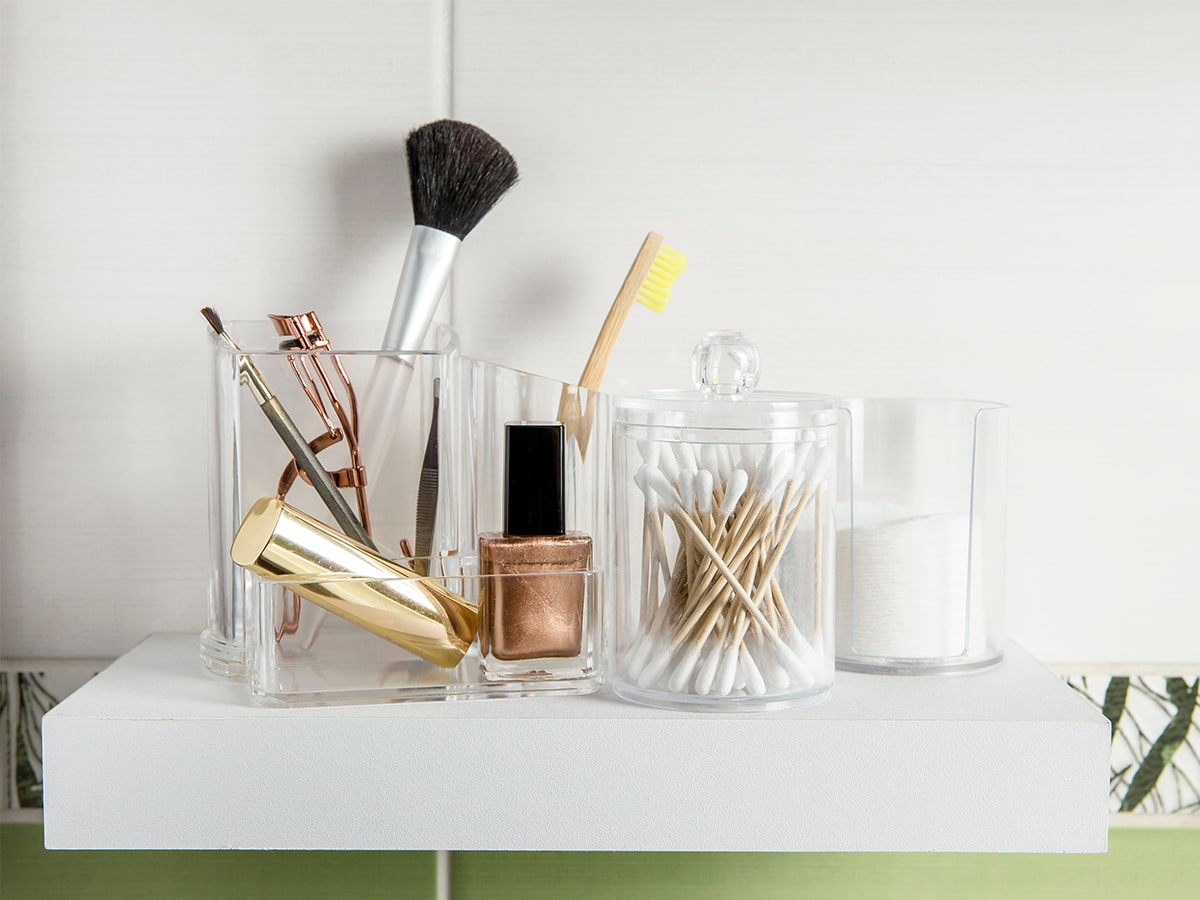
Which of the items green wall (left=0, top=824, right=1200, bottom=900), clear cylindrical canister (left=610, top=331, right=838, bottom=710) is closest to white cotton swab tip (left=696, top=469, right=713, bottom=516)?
clear cylindrical canister (left=610, top=331, right=838, bottom=710)

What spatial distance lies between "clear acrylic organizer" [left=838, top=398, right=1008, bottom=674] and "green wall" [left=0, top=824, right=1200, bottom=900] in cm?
15

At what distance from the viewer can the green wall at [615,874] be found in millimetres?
536

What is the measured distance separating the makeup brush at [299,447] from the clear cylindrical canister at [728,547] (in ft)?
0.38

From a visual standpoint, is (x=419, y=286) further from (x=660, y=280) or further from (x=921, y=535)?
(x=921, y=535)

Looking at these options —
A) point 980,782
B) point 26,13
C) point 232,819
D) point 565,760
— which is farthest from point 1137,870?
point 26,13

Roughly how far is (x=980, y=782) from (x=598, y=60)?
0.37m

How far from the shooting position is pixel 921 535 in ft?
1.44

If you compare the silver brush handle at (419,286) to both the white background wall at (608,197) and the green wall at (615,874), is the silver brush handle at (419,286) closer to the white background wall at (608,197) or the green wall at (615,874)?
the white background wall at (608,197)

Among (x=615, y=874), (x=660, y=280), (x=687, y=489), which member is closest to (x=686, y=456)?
(x=687, y=489)

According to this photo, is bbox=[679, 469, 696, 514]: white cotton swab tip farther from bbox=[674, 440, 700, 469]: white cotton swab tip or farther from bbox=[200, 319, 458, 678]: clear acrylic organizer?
bbox=[200, 319, 458, 678]: clear acrylic organizer

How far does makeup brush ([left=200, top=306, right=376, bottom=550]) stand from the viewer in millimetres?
421

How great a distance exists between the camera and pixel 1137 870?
542 millimetres

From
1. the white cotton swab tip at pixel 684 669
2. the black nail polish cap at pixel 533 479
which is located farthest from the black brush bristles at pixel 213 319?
the white cotton swab tip at pixel 684 669

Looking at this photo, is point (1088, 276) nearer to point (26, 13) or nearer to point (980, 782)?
point (980, 782)
